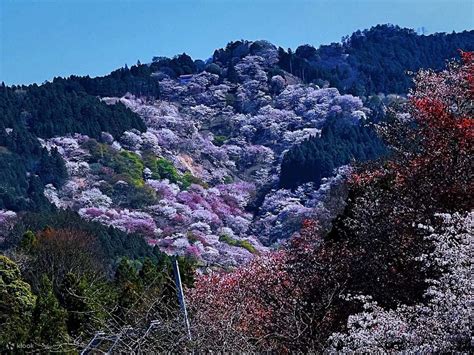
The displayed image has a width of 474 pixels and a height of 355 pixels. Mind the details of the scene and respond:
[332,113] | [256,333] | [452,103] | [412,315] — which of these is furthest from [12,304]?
[332,113]

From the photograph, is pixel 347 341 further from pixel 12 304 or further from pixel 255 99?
pixel 255 99

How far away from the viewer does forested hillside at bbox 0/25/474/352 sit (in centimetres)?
773

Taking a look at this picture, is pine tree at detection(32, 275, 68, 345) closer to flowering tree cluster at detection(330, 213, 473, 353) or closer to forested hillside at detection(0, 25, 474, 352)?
forested hillside at detection(0, 25, 474, 352)

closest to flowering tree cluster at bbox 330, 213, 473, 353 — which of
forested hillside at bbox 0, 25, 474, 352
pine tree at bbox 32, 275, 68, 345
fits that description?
forested hillside at bbox 0, 25, 474, 352

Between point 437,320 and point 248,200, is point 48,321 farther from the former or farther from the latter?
point 248,200

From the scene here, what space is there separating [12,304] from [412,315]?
11.8 metres

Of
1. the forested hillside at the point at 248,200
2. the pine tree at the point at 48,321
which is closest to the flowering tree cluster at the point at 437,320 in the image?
the forested hillside at the point at 248,200

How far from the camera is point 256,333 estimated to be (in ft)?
31.9

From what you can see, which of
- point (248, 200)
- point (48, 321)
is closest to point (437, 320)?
point (48, 321)

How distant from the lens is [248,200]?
50.7 m

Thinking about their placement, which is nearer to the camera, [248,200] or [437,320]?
[437,320]

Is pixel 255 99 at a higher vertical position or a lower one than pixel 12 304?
higher

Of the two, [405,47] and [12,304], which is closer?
[12,304]

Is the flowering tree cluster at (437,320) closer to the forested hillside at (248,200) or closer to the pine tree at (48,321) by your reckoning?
the forested hillside at (248,200)
